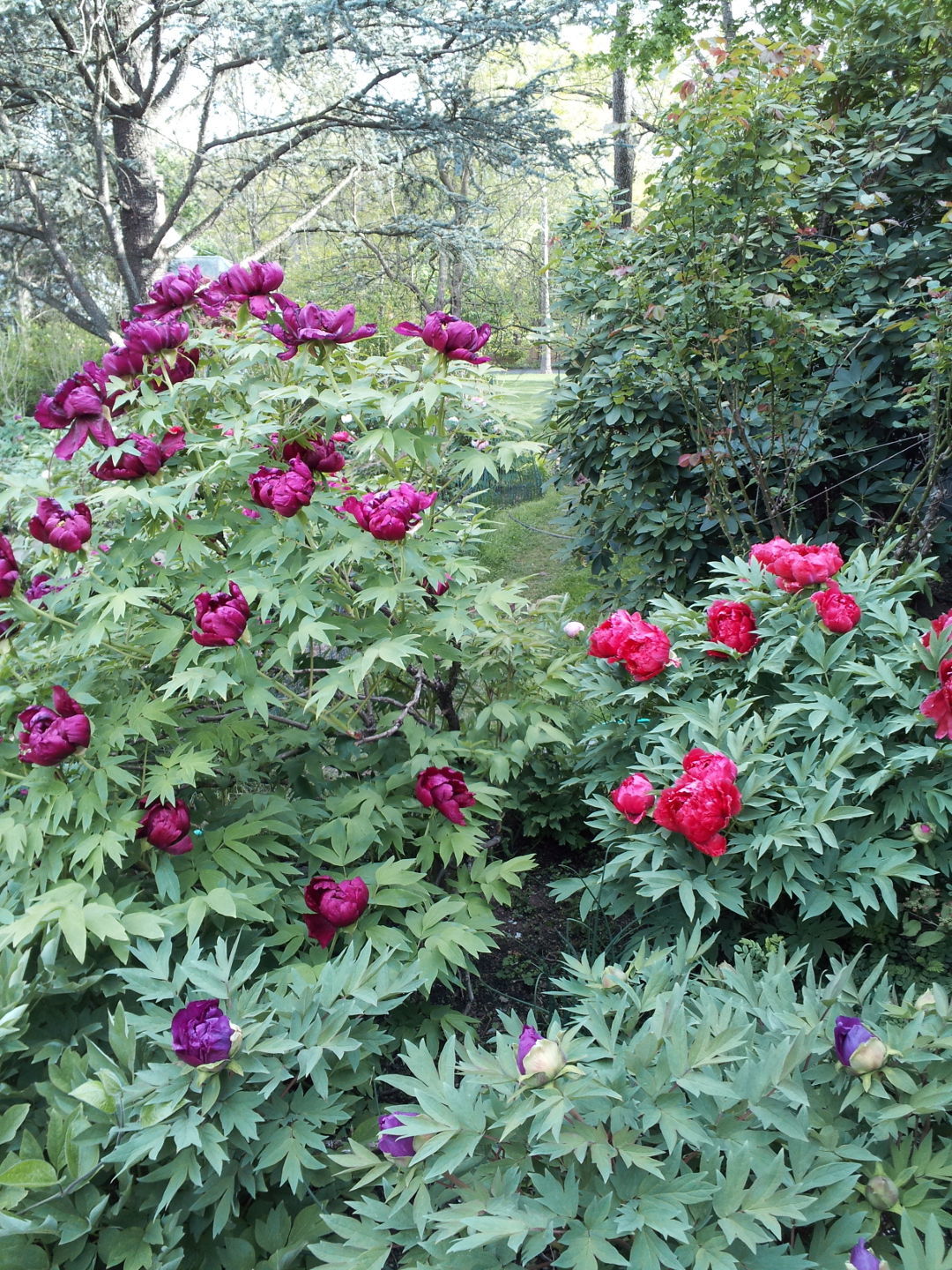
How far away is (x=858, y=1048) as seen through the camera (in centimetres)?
103

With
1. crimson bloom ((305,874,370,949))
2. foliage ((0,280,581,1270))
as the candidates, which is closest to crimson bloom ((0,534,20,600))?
foliage ((0,280,581,1270))

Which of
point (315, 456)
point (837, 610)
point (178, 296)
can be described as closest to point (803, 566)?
point (837, 610)

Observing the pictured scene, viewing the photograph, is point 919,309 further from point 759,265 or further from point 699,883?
point 699,883

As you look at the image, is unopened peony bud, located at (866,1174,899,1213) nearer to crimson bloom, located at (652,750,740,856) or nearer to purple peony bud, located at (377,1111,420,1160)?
purple peony bud, located at (377,1111,420,1160)

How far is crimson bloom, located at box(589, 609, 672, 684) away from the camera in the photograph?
2.00 metres

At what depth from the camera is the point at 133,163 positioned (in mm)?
8422

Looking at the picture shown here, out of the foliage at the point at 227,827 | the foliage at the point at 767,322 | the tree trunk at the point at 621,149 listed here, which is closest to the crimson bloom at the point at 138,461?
the foliage at the point at 227,827

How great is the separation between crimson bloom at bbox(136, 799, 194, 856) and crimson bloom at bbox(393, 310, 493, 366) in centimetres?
104

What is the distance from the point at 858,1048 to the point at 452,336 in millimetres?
1379

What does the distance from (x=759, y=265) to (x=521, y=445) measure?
205 centimetres

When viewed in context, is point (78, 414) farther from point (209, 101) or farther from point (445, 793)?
point (209, 101)

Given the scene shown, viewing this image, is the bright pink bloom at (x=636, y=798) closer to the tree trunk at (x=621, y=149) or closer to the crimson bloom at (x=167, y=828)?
the crimson bloom at (x=167, y=828)

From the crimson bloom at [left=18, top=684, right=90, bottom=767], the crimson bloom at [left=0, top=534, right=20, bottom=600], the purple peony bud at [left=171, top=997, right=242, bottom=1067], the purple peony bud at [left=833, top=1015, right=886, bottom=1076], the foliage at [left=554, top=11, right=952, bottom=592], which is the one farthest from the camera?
the foliage at [left=554, top=11, right=952, bottom=592]

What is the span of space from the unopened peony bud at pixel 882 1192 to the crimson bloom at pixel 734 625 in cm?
118
